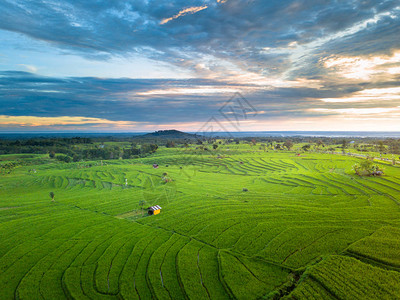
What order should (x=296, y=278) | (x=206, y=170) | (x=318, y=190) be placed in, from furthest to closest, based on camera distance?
(x=206, y=170), (x=318, y=190), (x=296, y=278)

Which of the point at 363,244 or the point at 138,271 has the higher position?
the point at 363,244

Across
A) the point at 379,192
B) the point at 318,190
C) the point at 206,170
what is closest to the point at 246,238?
the point at 318,190

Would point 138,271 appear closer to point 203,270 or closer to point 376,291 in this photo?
point 203,270

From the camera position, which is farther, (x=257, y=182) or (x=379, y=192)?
(x=257, y=182)

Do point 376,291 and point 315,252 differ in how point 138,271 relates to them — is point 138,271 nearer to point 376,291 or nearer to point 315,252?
point 315,252

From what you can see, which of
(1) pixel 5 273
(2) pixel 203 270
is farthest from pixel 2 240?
(2) pixel 203 270

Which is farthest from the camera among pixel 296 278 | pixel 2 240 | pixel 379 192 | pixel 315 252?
pixel 379 192
